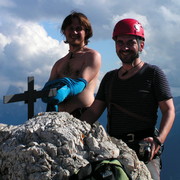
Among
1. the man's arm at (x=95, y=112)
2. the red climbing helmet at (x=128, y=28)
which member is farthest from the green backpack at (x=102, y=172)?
the red climbing helmet at (x=128, y=28)

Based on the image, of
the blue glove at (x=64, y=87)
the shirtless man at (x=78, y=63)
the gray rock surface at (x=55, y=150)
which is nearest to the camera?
the gray rock surface at (x=55, y=150)

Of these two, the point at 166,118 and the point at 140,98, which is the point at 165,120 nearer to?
the point at 166,118

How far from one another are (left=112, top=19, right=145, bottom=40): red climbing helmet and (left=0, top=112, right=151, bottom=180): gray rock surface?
5.02ft

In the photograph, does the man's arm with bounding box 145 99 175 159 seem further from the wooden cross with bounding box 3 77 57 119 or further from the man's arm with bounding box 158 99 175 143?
the wooden cross with bounding box 3 77 57 119

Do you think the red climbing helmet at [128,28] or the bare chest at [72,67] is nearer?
the red climbing helmet at [128,28]

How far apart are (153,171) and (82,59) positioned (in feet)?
8.98

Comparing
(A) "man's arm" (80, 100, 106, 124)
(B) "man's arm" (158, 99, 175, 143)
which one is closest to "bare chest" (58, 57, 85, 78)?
(A) "man's arm" (80, 100, 106, 124)

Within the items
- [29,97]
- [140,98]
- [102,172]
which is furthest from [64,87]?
[102,172]

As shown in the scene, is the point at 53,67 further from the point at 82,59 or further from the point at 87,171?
the point at 87,171

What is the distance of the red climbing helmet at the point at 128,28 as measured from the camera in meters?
5.29

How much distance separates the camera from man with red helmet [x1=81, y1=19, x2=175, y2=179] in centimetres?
490

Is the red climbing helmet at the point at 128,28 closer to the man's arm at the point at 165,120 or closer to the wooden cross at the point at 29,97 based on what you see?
the man's arm at the point at 165,120

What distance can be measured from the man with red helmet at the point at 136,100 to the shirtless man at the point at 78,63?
1.06 meters

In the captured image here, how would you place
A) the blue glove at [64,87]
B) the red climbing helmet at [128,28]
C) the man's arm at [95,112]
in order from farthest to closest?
the blue glove at [64,87]
the man's arm at [95,112]
the red climbing helmet at [128,28]
